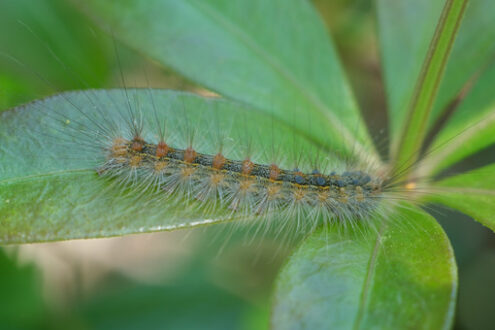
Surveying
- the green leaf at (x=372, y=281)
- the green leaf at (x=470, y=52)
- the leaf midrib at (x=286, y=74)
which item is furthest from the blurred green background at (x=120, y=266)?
the green leaf at (x=372, y=281)

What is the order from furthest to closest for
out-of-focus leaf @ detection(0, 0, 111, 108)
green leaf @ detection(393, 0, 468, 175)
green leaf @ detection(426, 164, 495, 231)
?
out-of-focus leaf @ detection(0, 0, 111, 108)
green leaf @ detection(426, 164, 495, 231)
green leaf @ detection(393, 0, 468, 175)

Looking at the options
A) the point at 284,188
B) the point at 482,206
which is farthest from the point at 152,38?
the point at 482,206

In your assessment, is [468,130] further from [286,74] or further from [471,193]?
[286,74]

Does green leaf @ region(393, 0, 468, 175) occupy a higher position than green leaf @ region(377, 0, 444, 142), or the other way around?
green leaf @ region(377, 0, 444, 142)

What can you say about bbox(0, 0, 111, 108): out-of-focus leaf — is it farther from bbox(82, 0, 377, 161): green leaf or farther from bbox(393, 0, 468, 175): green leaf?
bbox(393, 0, 468, 175): green leaf

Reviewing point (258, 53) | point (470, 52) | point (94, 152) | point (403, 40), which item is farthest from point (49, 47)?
point (470, 52)

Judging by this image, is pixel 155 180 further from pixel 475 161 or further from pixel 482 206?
pixel 475 161

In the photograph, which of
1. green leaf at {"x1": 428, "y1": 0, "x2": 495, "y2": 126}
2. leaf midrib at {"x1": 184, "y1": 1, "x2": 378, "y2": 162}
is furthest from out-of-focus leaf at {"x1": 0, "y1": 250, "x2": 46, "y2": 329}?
green leaf at {"x1": 428, "y1": 0, "x2": 495, "y2": 126}
